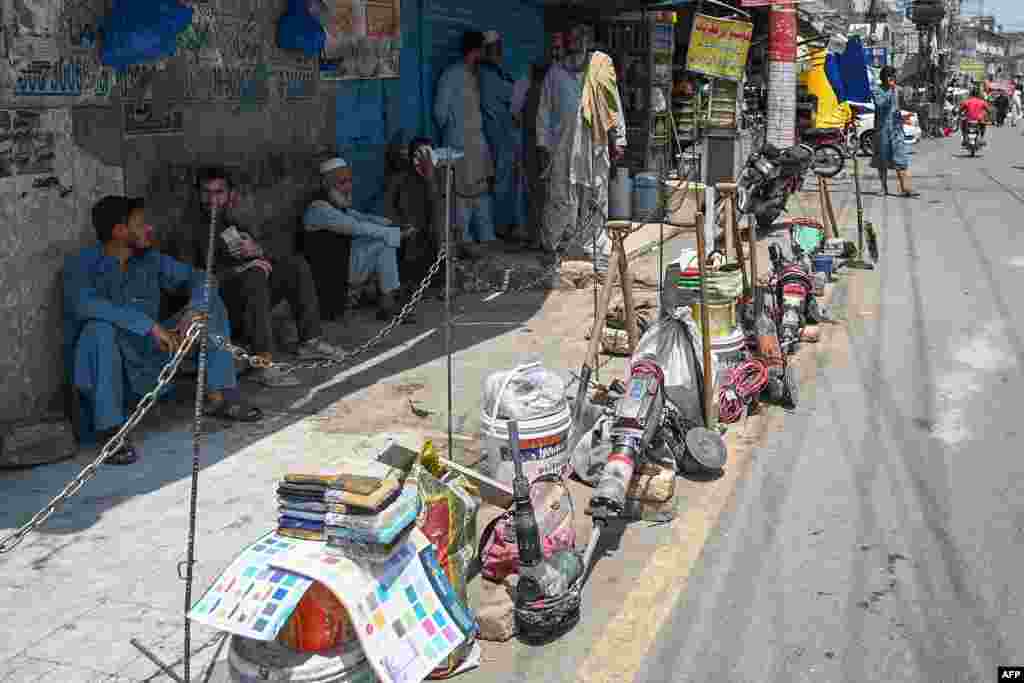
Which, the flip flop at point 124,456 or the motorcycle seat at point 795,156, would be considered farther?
the motorcycle seat at point 795,156

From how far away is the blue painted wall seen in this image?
30.5 ft

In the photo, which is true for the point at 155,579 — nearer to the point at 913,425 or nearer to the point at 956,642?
the point at 956,642

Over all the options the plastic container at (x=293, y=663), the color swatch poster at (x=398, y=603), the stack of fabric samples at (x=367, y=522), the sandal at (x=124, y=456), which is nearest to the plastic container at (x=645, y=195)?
the sandal at (x=124, y=456)

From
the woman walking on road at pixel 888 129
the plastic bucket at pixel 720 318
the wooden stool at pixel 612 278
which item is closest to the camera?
the wooden stool at pixel 612 278

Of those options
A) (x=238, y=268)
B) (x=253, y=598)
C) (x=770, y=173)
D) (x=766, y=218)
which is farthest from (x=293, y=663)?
(x=766, y=218)

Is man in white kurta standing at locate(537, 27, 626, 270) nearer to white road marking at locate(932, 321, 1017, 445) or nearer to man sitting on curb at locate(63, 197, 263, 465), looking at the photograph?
white road marking at locate(932, 321, 1017, 445)

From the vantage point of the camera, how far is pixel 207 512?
199 inches

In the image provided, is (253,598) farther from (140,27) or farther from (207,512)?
(140,27)

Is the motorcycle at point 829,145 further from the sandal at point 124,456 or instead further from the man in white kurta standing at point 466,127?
the sandal at point 124,456

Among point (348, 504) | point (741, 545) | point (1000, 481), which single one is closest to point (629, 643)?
point (741, 545)

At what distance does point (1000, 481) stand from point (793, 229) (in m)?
5.05

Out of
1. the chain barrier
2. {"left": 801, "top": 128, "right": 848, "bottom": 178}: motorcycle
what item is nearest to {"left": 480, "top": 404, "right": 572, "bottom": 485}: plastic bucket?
the chain barrier

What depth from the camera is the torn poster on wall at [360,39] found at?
8.78 meters

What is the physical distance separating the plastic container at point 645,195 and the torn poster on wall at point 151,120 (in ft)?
26.4
